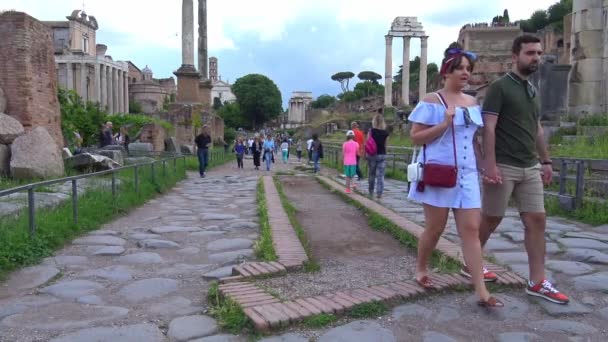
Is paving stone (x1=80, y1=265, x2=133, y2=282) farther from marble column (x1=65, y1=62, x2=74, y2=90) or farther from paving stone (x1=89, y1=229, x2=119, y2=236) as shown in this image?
marble column (x1=65, y1=62, x2=74, y2=90)

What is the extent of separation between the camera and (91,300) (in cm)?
386

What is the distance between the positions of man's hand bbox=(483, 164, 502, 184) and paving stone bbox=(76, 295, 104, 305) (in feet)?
9.30

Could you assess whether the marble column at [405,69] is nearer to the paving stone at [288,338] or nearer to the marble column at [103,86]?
the marble column at [103,86]

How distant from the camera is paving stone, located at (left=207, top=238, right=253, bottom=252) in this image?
5613mm

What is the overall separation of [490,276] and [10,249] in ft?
13.5

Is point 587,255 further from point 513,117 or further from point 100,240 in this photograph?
point 100,240

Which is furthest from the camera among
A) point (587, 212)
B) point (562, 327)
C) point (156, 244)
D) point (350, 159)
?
point (350, 159)

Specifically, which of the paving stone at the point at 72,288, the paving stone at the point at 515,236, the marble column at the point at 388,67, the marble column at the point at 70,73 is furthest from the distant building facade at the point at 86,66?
the paving stone at the point at 72,288

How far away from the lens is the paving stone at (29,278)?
416 centimetres

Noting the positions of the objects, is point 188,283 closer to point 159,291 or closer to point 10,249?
point 159,291

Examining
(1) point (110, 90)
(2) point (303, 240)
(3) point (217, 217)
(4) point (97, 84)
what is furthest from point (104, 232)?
(1) point (110, 90)

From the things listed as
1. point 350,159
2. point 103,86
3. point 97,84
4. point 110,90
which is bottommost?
point 350,159

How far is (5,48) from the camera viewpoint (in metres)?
9.63

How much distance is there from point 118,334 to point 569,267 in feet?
12.2
